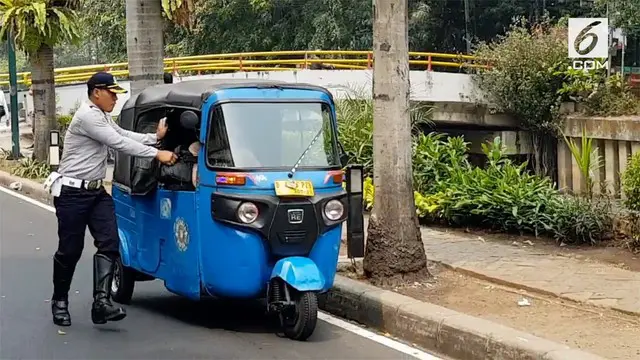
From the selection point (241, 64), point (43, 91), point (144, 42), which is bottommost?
point (43, 91)

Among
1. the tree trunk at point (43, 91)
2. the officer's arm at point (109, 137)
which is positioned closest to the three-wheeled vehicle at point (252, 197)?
the officer's arm at point (109, 137)

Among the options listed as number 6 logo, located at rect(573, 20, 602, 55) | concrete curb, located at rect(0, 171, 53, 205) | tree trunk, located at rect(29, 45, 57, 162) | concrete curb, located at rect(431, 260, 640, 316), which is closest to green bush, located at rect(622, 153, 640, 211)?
concrete curb, located at rect(431, 260, 640, 316)

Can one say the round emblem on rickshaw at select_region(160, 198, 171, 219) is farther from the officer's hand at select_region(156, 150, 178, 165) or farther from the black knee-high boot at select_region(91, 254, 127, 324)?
the black knee-high boot at select_region(91, 254, 127, 324)

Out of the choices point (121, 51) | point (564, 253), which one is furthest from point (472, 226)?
point (121, 51)

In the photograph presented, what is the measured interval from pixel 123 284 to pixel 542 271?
386 centimetres

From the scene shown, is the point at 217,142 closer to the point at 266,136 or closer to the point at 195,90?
the point at 266,136

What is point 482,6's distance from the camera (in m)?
35.6

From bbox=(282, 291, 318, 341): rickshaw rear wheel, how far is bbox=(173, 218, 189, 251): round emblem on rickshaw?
954 millimetres

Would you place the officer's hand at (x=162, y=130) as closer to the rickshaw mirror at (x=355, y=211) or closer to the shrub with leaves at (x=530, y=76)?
the rickshaw mirror at (x=355, y=211)

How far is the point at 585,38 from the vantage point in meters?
16.7

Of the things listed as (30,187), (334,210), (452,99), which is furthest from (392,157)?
(452,99)

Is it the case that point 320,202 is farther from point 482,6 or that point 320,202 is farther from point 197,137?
point 482,6

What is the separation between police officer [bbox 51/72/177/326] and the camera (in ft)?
22.8

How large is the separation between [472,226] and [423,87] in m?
13.9
